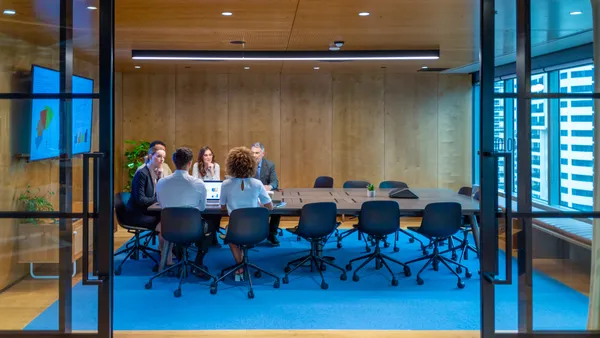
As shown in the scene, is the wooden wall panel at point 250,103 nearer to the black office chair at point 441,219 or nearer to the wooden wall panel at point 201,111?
the wooden wall panel at point 201,111

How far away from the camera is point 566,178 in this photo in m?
3.89

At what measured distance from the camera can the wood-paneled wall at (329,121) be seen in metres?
12.1

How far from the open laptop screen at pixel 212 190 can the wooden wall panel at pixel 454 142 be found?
590cm

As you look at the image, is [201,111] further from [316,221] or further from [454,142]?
[316,221]

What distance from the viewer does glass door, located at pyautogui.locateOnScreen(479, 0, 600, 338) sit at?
12.2 ft

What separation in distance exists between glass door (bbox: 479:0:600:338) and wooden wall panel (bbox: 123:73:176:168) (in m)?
9.06

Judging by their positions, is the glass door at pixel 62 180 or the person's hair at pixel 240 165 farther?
the person's hair at pixel 240 165

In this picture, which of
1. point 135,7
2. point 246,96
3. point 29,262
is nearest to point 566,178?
point 29,262

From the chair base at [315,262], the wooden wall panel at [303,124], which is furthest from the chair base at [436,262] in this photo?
the wooden wall panel at [303,124]

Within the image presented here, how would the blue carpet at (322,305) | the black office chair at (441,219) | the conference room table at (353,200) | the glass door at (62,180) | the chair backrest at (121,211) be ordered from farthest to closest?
the chair backrest at (121,211)
the conference room table at (353,200)
the black office chair at (441,219)
the blue carpet at (322,305)
the glass door at (62,180)

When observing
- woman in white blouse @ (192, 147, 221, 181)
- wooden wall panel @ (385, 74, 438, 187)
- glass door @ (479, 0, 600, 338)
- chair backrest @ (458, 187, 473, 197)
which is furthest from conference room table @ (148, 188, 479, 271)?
glass door @ (479, 0, 600, 338)

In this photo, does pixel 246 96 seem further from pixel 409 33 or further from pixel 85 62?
pixel 85 62

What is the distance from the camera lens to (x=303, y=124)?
12227 mm

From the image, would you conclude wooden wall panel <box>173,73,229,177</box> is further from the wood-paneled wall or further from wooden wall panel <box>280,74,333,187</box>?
wooden wall panel <box>280,74,333,187</box>
